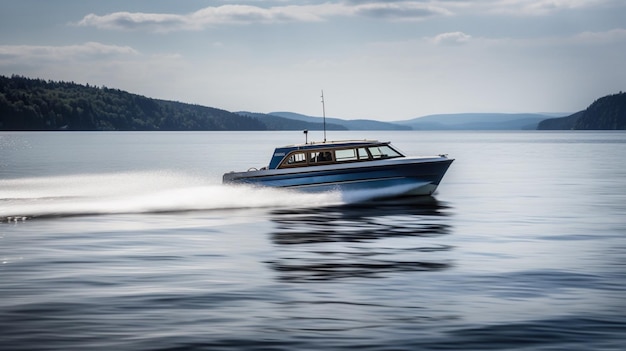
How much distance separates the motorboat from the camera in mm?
33719

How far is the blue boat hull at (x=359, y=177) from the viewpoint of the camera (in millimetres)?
33719

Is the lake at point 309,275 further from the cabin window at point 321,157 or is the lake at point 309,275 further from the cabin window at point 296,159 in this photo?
the cabin window at point 321,157

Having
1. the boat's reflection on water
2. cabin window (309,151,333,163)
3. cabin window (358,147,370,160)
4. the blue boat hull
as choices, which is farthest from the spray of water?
Result: cabin window (358,147,370,160)

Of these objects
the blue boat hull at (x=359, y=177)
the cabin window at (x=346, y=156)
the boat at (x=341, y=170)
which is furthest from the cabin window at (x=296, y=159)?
the cabin window at (x=346, y=156)

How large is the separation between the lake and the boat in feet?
1.96

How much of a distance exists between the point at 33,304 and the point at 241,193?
788 inches

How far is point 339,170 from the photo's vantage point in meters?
34.3

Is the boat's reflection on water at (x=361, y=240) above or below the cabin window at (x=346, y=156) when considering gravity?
below

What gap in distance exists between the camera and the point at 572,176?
203 ft

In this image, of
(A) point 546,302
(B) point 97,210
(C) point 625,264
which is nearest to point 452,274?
(A) point 546,302

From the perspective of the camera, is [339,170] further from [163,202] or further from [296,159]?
[163,202]

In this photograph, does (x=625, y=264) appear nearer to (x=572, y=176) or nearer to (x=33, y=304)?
(x=33, y=304)

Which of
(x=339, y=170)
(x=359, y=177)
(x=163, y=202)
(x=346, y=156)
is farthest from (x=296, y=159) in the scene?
(x=163, y=202)

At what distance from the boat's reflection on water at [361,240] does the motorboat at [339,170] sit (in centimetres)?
98
